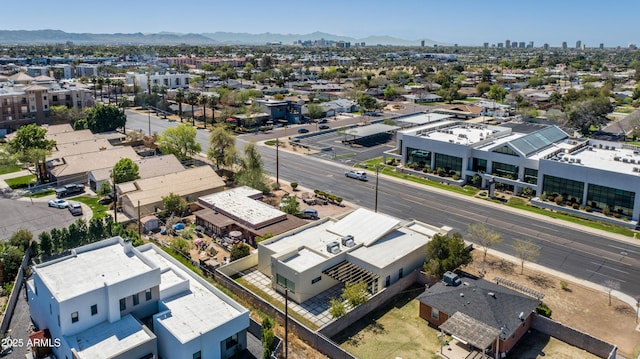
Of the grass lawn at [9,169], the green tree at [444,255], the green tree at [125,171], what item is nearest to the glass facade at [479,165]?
the green tree at [444,255]

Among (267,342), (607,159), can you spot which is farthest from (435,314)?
(607,159)

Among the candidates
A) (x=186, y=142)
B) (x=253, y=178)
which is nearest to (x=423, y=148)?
(x=253, y=178)

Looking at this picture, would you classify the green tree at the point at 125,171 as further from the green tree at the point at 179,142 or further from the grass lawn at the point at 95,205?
the green tree at the point at 179,142

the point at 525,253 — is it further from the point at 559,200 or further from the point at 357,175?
the point at 357,175

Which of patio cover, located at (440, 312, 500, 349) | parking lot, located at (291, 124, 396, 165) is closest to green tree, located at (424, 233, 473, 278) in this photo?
patio cover, located at (440, 312, 500, 349)

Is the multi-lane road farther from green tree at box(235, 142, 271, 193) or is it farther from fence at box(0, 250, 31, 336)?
fence at box(0, 250, 31, 336)

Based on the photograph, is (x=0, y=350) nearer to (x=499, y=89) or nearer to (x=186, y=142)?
(x=186, y=142)
